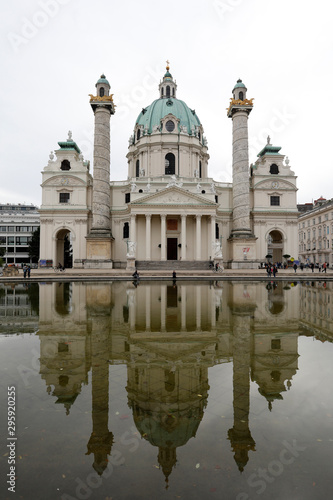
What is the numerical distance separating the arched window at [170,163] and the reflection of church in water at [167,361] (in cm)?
4601

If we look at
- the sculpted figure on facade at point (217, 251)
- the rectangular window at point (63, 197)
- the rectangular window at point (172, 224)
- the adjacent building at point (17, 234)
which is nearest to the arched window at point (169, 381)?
the sculpted figure on facade at point (217, 251)

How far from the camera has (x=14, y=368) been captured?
5.80m

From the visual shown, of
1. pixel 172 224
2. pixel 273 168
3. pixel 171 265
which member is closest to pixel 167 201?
pixel 172 224

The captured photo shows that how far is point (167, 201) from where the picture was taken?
152ft

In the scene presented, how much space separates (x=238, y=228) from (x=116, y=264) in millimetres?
20601

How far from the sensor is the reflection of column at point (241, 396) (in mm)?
3389

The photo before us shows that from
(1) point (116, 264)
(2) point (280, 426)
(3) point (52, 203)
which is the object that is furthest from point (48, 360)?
(3) point (52, 203)

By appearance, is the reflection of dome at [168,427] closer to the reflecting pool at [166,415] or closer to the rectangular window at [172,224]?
the reflecting pool at [166,415]

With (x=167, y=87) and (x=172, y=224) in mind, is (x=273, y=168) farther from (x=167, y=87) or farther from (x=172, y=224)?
(x=167, y=87)

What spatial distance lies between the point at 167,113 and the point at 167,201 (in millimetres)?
20885

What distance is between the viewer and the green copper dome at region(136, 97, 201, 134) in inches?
2237

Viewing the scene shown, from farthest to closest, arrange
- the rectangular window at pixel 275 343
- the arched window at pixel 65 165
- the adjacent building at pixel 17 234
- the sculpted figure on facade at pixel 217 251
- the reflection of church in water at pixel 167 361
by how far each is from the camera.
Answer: the adjacent building at pixel 17 234 < the arched window at pixel 65 165 < the sculpted figure on facade at pixel 217 251 < the rectangular window at pixel 275 343 < the reflection of church in water at pixel 167 361

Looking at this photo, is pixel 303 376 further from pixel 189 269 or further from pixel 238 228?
pixel 238 228

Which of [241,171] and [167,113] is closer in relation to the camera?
[241,171]
